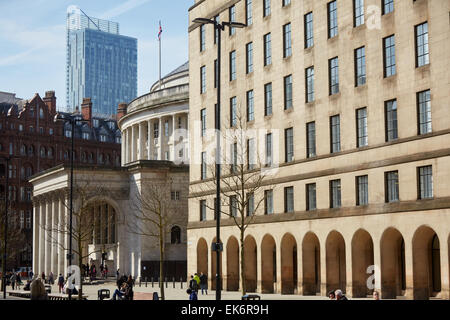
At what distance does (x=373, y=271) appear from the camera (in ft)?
149

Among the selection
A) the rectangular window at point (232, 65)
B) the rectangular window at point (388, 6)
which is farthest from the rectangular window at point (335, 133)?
the rectangular window at point (232, 65)

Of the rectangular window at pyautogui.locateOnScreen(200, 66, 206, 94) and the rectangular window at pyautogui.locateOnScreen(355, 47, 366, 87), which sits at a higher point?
the rectangular window at pyautogui.locateOnScreen(200, 66, 206, 94)

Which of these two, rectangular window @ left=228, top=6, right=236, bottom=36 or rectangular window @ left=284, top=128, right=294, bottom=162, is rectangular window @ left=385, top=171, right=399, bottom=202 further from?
rectangular window @ left=228, top=6, right=236, bottom=36

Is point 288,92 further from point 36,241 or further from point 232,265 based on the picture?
point 36,241

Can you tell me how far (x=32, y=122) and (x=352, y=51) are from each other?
103 metres

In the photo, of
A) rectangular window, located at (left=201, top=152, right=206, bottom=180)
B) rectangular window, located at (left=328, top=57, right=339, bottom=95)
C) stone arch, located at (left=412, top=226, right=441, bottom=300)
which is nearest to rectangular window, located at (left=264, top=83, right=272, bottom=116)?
rectangular window, located at (left=328, top=57, right=339, bottom=95)

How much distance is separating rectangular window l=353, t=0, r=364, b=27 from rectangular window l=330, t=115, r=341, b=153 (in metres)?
6.06

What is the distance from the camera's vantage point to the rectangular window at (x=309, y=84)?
169 feet

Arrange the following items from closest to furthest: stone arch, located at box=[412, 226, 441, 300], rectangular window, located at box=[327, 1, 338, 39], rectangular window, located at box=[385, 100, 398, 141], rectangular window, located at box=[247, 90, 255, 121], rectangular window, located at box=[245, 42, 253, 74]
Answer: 1. stone arch, located at box=[412, 226, 441, 300]
2. rectangular window, located at box=[385, 100, 398, 141]
3. rectangular window, located at box=[327, 1, 338, 39]
4. rectangular window, located at box=[247, 90, 255, 121]
5. rectangular window, located at box=[245, 42, 253, 74]

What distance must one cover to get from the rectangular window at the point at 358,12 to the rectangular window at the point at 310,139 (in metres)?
7.55

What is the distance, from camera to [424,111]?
1634 inches

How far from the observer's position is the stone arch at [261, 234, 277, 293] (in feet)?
181

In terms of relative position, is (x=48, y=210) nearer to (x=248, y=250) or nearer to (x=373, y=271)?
(x=248, y=250)

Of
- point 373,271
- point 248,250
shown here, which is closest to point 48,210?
point 248,250
